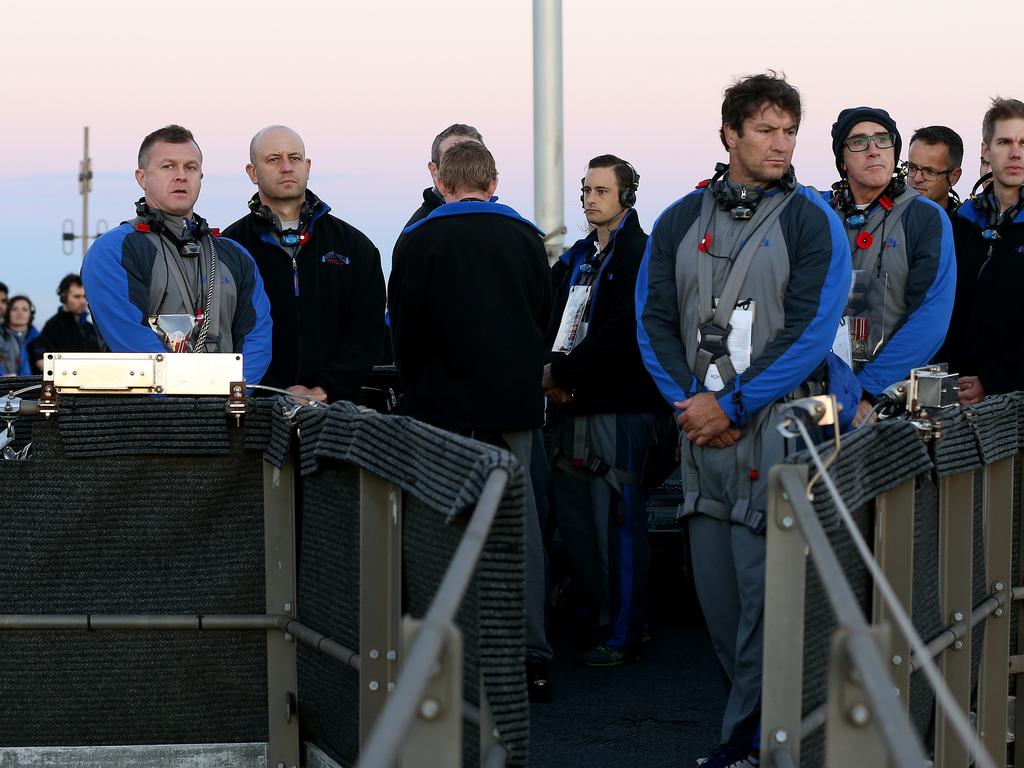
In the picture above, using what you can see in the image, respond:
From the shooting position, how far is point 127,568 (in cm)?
417

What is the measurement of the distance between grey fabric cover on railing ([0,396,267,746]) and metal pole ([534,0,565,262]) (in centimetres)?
627

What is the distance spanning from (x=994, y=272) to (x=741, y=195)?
6.18 ft

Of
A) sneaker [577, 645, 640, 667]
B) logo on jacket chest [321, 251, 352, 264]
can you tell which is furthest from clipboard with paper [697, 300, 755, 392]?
logo on jacket chest [321, 251, 352, 264]

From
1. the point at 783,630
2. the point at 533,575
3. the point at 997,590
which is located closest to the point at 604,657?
the point at 533,575

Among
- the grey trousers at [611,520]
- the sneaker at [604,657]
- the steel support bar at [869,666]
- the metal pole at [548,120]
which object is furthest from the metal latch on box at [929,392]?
the metal pole at [548,120]

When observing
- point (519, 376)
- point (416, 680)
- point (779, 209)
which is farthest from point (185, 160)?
point (416, 680)

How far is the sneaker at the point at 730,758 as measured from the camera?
4.29m

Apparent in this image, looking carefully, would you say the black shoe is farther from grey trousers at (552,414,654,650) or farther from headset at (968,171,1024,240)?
headset at (968,171,1024,240)

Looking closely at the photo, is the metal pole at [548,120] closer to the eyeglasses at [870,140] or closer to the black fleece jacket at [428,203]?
the black fleece jacket at [428,203]

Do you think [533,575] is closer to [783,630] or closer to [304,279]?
[304,279]

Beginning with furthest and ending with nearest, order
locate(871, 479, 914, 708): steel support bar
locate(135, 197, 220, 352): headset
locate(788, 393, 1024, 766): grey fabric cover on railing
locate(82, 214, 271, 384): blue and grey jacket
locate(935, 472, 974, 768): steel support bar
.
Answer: locate(135, 197, 220, 352): headset
locate(82, 214, 271, 384): blue and grey jacket
locate(935, 472, 974, 768): steel support bar
locate(871, 479, 914, 708): steel support bar
locate(788, 393, 1024, 766): grey fabric cover on railing

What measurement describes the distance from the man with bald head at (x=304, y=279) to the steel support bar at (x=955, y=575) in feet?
9.01

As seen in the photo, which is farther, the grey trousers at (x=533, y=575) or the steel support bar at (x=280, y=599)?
the grey trousers at (x=533, y=575)

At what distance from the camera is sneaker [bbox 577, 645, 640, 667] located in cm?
620
